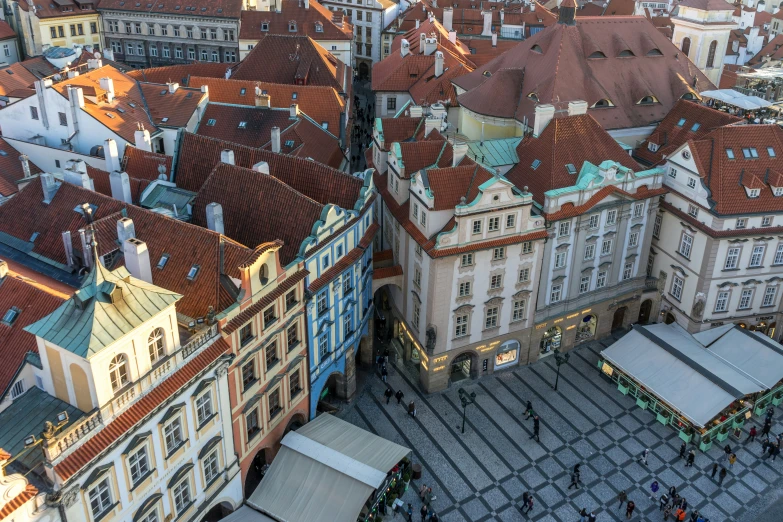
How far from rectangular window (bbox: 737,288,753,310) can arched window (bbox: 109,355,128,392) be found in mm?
53104

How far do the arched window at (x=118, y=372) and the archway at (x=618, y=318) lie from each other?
48571 mm

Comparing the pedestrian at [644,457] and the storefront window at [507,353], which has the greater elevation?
the storefront window at [507,353]

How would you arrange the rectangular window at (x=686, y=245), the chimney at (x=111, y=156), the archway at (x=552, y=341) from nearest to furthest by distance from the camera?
the chimney at (x=111, y=156) < the rectangular window at (x=686, y=245) < the archway at (x=552, y=341)

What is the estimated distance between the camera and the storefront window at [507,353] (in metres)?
65.7

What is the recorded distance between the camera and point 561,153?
64875 mm

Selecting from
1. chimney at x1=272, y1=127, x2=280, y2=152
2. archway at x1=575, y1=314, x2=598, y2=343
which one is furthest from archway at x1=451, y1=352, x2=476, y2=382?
chimney at x1=272, y1=127, x2=280, y2=152

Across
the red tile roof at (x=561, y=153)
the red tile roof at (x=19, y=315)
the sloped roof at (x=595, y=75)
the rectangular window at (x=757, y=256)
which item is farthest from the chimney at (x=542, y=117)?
the red tile roof at (x=19, y=315)

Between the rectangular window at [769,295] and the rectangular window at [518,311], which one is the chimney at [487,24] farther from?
the rectangular window at [518,311]

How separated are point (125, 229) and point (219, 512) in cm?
1876

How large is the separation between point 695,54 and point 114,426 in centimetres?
8083

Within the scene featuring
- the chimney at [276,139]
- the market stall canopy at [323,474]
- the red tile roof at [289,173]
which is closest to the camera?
the market stall canopy at [323,474]

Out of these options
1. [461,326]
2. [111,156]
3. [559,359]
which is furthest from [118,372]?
[559,359]

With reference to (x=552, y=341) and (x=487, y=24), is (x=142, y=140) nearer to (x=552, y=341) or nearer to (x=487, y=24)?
(x=552, y=341)

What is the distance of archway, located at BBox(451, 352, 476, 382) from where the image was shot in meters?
65.0
